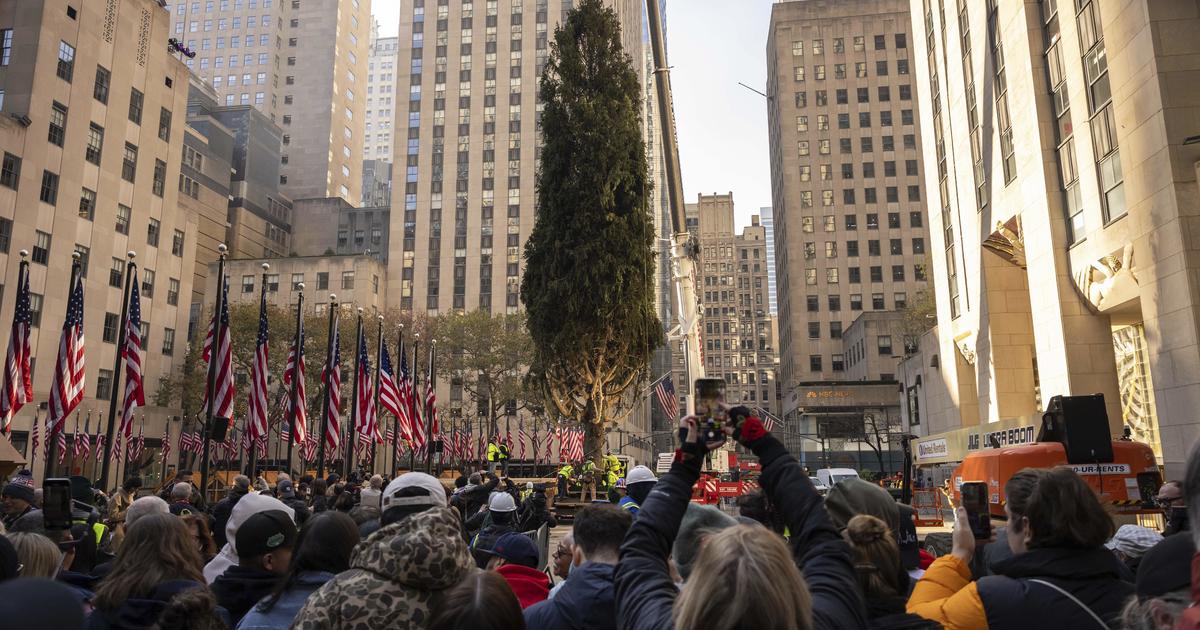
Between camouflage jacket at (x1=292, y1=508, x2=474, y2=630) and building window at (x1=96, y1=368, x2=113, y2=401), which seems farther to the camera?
building window at (x1=96, y1=368, x2=113, y2=401)

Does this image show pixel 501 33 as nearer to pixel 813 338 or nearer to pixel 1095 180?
pixel 813 338

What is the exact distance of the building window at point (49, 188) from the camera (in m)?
44.4

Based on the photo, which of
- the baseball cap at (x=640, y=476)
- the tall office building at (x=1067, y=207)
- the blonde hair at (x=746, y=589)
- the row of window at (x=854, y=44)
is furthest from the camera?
the row of window at (x=854, y=44)

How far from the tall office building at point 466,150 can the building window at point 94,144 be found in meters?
46.5

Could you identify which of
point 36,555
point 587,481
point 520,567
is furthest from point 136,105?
point 520,567

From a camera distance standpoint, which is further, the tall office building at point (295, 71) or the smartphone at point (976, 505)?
the tall office building at point (295, 71)

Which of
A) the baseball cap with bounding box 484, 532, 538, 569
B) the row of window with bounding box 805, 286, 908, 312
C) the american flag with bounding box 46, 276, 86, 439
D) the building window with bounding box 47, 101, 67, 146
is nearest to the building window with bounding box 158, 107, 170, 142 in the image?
the building window with bounding box 47, 101, 67, 146

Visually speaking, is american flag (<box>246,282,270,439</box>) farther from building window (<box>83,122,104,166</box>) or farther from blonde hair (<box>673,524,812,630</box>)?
building window (<box>83,122,104,166</box>)

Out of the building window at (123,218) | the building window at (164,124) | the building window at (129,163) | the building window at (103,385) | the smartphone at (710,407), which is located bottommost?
the smartphone at (710,407)

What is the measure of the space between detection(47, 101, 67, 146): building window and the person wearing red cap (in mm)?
50936

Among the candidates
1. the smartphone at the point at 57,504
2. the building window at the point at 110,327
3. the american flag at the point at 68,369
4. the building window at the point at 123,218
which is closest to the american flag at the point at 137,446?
the building window at the point at 110,327

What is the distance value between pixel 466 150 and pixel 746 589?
100 metres

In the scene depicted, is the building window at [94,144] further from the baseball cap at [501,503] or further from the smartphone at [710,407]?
the smartphone at [710,407]

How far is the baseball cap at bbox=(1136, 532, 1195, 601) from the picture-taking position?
3.13 meters
